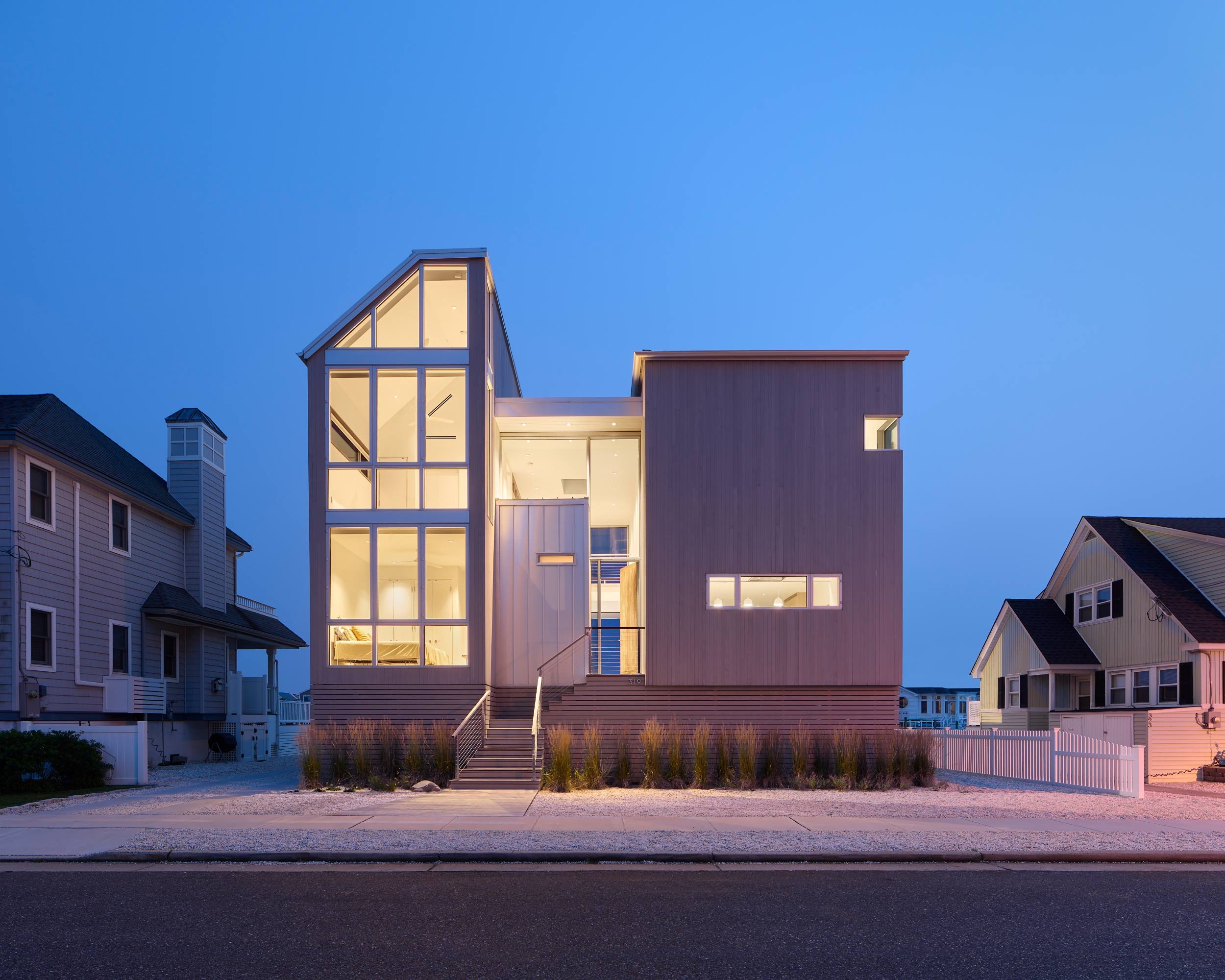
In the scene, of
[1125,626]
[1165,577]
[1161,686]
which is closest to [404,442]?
[1161,686]

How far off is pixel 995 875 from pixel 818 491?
33.9ft

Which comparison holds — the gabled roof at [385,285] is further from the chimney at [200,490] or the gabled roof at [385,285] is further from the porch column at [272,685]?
the porch column at [272,685]

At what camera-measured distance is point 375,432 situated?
18625mm

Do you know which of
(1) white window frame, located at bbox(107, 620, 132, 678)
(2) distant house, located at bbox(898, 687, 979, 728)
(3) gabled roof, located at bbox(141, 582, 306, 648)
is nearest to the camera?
(1) white window frame, located at bbox(107, 620, 132, 678)

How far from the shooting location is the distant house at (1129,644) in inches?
905

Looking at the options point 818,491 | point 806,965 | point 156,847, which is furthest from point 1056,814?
point 156,847

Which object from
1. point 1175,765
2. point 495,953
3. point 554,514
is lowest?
point 1175,765

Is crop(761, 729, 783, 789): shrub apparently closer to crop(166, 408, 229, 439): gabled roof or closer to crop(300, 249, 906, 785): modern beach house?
crop(300, 249, 906, 785): modern beach house

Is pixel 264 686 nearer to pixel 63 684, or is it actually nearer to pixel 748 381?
pixel 63 684

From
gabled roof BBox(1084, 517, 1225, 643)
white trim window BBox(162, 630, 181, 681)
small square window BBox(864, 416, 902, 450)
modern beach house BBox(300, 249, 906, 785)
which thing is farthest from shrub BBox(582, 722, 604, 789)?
gabled roof BBox(1084, 517, 1225, 643)

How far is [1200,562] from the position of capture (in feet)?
86.6

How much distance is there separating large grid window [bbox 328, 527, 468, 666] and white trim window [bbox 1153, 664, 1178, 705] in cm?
1873

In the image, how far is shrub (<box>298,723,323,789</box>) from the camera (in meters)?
16.3

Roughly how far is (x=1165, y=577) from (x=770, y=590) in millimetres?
14723
